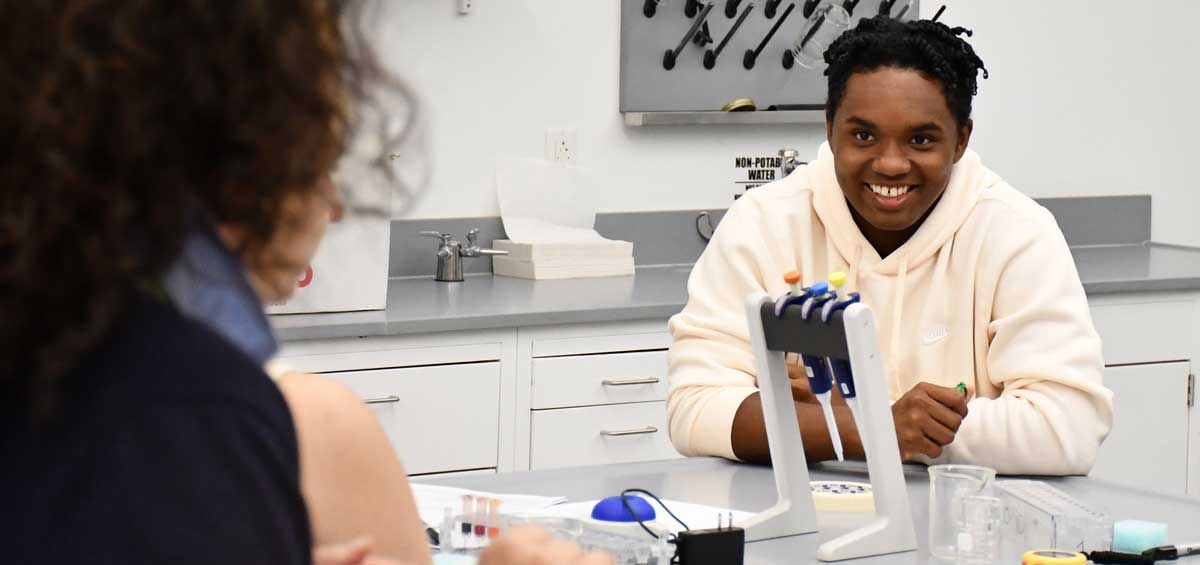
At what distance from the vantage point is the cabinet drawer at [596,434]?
3.21 meters

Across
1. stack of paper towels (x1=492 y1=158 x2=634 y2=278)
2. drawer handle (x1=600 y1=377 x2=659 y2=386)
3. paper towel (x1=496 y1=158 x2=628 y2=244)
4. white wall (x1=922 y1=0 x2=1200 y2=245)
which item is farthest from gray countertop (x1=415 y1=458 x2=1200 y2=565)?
white wall (x1=922 y1=0 x2=1200 y2=245)

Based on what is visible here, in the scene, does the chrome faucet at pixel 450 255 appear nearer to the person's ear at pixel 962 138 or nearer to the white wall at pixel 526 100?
the white wall at pixel 526 100

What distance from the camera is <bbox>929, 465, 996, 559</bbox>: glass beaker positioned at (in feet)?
5.53

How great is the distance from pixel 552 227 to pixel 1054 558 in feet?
7.62

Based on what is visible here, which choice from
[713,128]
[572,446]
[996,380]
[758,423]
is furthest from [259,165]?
[713,128]

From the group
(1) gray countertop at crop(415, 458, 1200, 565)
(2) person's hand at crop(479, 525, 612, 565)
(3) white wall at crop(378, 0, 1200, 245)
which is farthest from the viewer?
(3) white wall at crop(378, 0, 1200, 245)

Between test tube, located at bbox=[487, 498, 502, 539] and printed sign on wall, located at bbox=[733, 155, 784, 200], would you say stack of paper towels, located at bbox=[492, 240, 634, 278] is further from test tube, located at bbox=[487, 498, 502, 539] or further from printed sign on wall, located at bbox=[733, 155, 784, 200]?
test tube, located at bbox=[487, 498, 502, 539]

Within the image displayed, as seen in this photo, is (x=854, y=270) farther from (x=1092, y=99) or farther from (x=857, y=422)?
(x=1092, y=99)

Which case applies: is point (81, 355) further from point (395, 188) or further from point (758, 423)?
point (758, 423)

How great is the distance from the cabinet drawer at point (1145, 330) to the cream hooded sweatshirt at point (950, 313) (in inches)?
57.2

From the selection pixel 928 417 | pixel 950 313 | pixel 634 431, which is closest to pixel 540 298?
pixel 634 431

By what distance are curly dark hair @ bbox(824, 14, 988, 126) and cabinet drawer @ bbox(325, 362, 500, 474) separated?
1.10 meters

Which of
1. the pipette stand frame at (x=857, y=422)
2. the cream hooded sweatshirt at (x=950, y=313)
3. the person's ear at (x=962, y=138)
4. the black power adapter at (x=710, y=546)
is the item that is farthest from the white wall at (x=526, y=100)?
the black power adapter at (x=710, y=546)

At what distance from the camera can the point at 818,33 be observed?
4.04m
